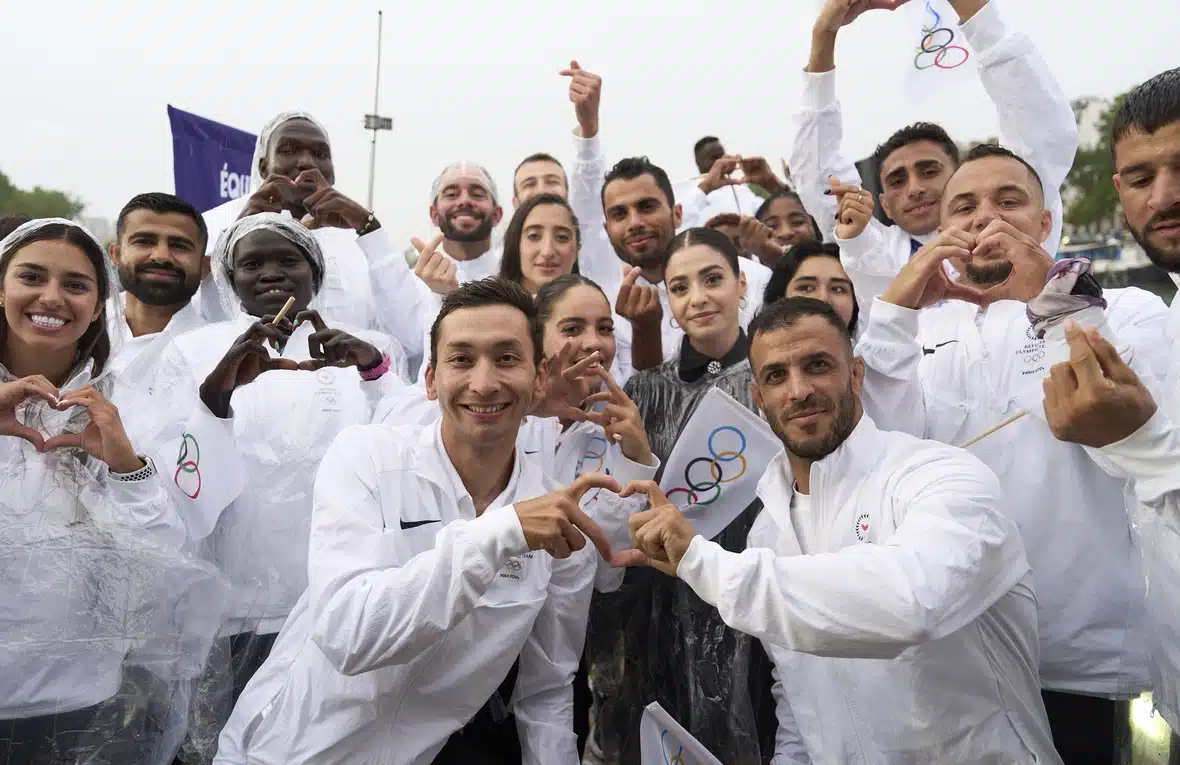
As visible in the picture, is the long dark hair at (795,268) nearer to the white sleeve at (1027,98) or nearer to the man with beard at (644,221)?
the man with beard at (644,221)

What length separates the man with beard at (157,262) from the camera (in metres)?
4.21

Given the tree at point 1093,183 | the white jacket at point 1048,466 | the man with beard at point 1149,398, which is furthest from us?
the tree at point 1093,183

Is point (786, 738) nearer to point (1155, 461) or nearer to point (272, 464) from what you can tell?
point (1155, 461)

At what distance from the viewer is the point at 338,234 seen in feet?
18.0

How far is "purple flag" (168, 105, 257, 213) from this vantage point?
791 centimetres

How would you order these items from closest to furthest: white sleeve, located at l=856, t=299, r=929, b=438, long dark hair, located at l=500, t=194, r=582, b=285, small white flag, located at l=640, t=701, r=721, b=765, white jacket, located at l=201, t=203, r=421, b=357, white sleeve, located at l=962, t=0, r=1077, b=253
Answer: small white flag, located at l=640, t=701, r=721, b=765
white sleeve, located at l=856, t=299, r=929, b=438
white sleeve, located at l=962, t=0, r=1077, b=253
long dark hair, located at l=500, t=194, r=582, b=285
white jacket, located at l=201, t=203, r=421, b=357

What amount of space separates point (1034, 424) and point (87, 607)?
9.65ft

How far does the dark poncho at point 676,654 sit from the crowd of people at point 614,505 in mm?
12

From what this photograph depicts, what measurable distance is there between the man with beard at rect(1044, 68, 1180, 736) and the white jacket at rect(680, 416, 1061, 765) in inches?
12.2

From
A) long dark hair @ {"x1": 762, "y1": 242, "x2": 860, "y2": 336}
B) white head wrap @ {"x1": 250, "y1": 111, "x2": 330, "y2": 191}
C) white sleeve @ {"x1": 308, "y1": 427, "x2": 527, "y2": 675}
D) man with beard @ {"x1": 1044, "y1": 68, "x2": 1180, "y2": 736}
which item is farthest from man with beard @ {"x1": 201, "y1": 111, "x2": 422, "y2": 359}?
man with beard @ {"x1": 1044, "y1": 68, "x2": 1180, "y2": 736}

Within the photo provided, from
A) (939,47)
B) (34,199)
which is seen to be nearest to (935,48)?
(939,47)

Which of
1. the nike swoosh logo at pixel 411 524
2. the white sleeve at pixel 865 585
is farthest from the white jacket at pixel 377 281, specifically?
the white sleeve at pixel 865 585

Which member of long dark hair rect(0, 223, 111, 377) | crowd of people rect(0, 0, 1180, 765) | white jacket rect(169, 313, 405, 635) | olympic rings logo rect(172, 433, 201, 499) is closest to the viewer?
crowd of people rect(0, 0, 1180, 765)

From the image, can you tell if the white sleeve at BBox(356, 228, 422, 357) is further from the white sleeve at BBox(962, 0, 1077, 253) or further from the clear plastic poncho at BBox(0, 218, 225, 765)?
the white sleeve at BBox(962, 0, 1077, 253)
